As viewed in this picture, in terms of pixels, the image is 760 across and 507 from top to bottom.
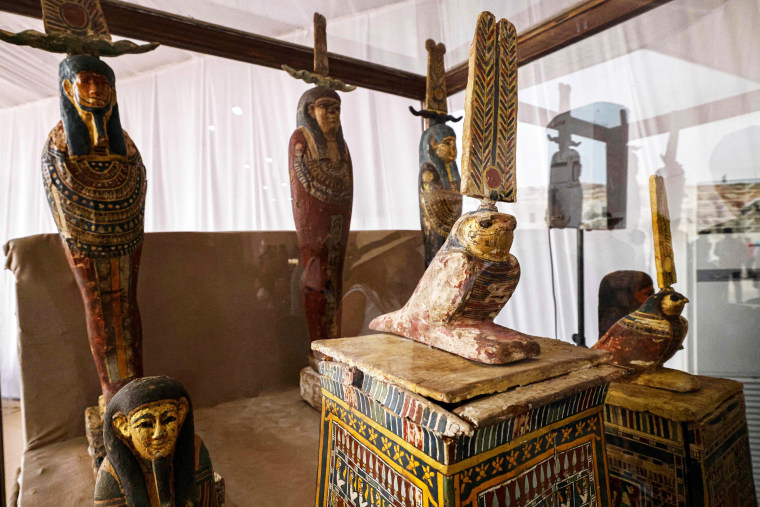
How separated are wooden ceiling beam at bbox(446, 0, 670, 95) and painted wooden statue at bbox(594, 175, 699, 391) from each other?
40.2 inches

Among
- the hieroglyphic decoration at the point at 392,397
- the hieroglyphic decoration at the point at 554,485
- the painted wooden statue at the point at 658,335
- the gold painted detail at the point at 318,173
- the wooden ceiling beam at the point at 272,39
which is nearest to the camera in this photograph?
the hieroglyphic decoration at the point at 392,397

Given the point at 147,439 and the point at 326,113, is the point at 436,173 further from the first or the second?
the point at 147,439

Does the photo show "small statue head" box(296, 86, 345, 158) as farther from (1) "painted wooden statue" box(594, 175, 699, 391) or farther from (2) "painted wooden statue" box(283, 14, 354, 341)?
(1) "painted wooden statue" box(594, 175, 699, 391)

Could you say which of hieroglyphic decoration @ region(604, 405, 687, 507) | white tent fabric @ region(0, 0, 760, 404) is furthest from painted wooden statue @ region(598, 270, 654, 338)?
hieroglyphic decoration @ region(604, 405, 687, 507)

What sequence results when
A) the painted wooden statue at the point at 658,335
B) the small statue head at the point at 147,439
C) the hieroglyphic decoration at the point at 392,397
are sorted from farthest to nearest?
1. the painted wooden statue at the point at 658,335
2. the small statue head at the point at 147,439
3. the hieroglyphic decoration at the point at 392,397

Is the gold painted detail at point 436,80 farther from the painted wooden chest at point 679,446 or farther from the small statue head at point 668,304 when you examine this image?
the painted wooden chest at point 679,446

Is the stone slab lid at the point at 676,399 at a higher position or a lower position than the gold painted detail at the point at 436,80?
lower

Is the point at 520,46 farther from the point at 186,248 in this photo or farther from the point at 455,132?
the point at 186,248

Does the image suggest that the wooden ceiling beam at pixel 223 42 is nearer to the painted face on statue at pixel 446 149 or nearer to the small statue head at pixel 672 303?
the painted face on statue at pixel 446 149

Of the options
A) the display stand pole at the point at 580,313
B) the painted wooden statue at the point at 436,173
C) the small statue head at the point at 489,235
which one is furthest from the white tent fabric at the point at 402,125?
the small statue head at the point at 489,235

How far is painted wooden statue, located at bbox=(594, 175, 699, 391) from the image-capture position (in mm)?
1449

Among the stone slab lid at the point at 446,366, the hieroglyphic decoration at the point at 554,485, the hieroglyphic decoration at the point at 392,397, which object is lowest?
the hieroglyphic decoration at the point at 554,485

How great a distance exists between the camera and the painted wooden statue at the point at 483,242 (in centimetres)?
109

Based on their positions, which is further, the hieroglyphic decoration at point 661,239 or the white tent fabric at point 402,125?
the white tent fabric at point 402,125
